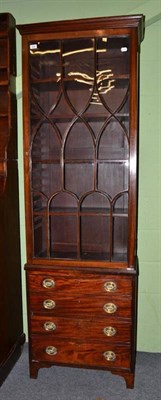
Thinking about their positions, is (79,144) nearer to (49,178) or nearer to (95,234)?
(49,178)

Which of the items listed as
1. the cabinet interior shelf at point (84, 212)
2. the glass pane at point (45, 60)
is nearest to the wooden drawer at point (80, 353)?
the cabinet interior shelf at point (84, 212)

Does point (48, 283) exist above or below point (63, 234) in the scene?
below

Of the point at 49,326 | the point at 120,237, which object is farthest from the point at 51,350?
the point at 120,237

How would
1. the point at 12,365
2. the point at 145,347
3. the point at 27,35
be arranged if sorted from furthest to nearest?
the point at 145,347 → the point at 12,365 → the point at 27,35

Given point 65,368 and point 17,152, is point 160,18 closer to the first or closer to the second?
point 17,152

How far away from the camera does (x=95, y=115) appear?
1854 mm

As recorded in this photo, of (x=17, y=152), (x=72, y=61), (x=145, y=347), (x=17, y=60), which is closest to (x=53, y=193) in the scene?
(x=17, y=152)

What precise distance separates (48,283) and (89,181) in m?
0.68

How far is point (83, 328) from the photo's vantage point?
75.0 inches

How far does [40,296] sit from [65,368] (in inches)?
23.4

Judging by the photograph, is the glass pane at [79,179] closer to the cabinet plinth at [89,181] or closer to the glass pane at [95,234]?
the cabinet plinth at [89,181]

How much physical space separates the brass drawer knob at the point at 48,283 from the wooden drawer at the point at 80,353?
0.33 metres

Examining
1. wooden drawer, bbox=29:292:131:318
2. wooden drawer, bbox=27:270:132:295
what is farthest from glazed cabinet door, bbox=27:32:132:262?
wooden drawer, bbox=29:292:131:318

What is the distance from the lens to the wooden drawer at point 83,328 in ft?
6.11
